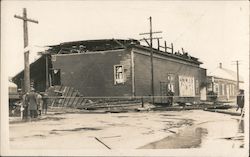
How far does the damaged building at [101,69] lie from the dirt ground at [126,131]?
0.20 metres

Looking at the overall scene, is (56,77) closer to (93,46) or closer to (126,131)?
(93,46)

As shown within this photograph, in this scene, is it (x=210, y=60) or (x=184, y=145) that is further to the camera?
(x=210, y=60)

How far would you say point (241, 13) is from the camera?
3414 millimetres

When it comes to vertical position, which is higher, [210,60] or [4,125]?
[210,60]

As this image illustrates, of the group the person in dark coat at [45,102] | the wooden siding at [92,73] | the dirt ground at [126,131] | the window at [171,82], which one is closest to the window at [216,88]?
the dirt ground at [126,131]

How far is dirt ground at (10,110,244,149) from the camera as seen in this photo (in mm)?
3307

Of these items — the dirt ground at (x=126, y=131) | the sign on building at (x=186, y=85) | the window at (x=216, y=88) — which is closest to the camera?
the dirt ground at (x=126, y=131)

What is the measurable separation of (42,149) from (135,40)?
1150 mm

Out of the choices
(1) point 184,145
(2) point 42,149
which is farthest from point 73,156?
(1) point 184,145

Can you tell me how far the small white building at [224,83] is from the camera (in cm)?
345

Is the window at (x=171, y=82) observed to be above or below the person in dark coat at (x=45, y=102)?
above

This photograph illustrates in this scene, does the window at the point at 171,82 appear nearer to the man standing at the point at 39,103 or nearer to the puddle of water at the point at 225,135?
the puddle of water at the point at 225,135

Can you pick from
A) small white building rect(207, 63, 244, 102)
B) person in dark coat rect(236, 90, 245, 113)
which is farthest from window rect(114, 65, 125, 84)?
person in dark coat rect(236, 90, 245, 113)

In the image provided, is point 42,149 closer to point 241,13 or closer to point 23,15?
point 23,15
